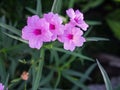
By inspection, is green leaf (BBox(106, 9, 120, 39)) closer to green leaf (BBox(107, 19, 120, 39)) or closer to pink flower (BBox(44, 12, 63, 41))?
green leaf (BBox(107, 19, 120, 39))

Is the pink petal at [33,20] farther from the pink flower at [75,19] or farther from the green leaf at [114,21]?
the green leaf at [114,21]

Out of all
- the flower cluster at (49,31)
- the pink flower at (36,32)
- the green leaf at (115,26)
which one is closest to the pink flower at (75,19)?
the flower cluster at (49,31)

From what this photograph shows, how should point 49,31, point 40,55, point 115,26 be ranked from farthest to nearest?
point 115,26 → point 40,55 → point 49,31

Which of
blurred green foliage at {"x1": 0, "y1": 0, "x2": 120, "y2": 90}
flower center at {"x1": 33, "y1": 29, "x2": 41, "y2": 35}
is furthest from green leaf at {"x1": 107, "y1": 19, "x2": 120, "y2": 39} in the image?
flower center at {"x1": 33, "y1": 29, "x2": 41, "y2": 35}

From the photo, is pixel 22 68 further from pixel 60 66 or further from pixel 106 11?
pixel 106 11

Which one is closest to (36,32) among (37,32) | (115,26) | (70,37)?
(37,32)

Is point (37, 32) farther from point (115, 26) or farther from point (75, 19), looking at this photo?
point (115, 26)
